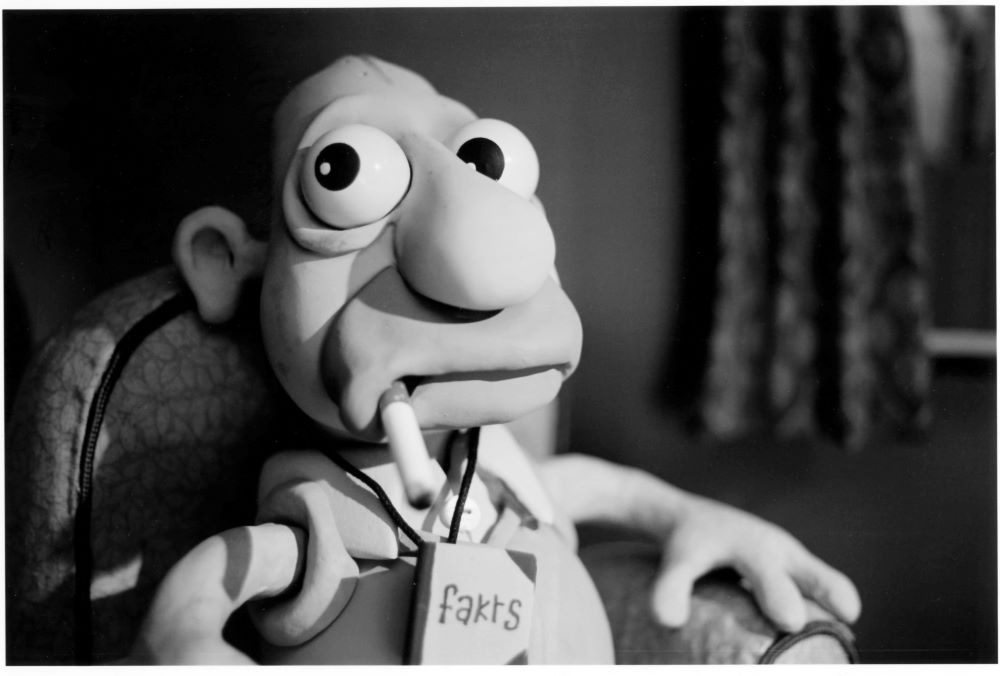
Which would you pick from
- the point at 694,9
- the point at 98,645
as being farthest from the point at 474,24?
the point at 98,645

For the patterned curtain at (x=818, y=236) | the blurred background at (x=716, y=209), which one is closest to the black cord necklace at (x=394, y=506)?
the blurred background at (x=716, y=209)

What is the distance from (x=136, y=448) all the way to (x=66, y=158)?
0.98 ft

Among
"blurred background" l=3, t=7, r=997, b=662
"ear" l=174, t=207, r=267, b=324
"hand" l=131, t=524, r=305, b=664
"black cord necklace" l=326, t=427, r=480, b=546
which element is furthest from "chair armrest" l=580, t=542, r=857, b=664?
"ear" l=174, t=207, r=267, b=324

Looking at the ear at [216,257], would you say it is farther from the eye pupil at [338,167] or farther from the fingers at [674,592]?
the fingers at [674,592]

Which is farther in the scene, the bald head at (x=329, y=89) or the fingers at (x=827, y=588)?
the fingers at (x=827, y=588)

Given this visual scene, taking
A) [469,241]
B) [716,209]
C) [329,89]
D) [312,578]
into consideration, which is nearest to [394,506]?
[312,578]

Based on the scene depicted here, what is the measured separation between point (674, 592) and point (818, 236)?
590mm

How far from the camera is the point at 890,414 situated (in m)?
1.38

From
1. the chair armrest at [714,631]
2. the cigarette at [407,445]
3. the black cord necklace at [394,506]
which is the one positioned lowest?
the chair armrest at [714,631]

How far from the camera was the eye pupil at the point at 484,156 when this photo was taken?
0.84 m

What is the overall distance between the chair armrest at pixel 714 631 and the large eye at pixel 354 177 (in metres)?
0.45

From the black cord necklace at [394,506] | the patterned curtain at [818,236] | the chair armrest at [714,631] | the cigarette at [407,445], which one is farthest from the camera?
the patterned curtain at [818,236]

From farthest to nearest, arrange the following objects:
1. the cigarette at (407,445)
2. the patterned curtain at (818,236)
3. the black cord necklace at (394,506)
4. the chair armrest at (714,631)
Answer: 1. the patterned curtain at (818,236)
2. the chair armrest at (714,631)
3. the black cord necklace at (394,506)
4. the cigarette at (407,445)

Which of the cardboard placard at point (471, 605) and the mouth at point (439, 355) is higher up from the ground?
the mouth at point (439, 355)
